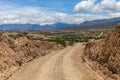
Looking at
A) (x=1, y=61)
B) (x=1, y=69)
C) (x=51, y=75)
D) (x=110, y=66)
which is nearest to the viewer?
(x=51, y=75)

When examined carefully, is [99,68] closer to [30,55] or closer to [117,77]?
[117,77]

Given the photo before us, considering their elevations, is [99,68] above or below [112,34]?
below

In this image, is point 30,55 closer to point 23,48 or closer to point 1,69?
point 23,48

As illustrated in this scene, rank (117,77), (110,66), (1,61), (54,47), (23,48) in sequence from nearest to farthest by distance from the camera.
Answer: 1. (117,77)
2. (110,66)
3. (1,61)
4. (23,48)
5. (54,47)

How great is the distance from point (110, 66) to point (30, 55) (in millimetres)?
29736

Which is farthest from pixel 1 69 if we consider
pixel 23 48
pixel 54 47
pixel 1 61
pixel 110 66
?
pixel 54 47

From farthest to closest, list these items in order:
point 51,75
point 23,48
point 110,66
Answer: point 23,48 → point 110,66 → point 51,75

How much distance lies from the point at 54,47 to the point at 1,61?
50838 millimetres

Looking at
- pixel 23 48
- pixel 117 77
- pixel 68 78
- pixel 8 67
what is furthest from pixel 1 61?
pixel 23 48

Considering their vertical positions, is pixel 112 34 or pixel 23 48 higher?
pixel 112 34

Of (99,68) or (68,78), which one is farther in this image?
(99,68)

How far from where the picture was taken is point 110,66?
3125 centimetres

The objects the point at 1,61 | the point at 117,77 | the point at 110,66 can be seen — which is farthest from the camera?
the point at 1,61

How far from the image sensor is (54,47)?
3445 inches
